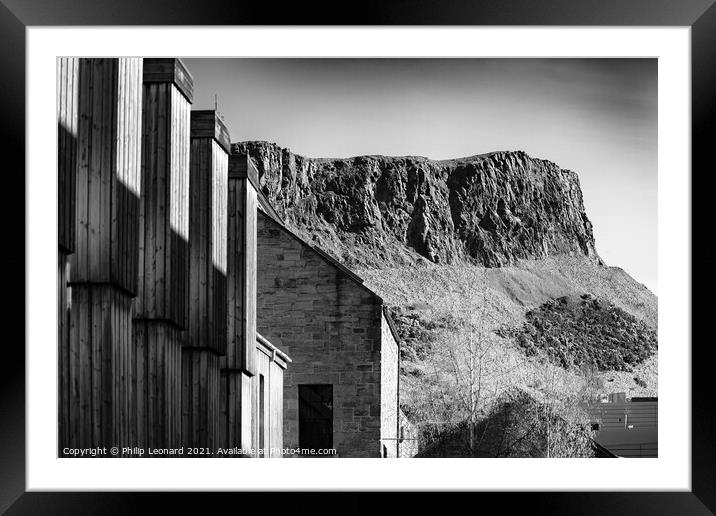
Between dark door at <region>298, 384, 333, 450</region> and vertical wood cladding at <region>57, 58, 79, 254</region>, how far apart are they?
1551 centimetres

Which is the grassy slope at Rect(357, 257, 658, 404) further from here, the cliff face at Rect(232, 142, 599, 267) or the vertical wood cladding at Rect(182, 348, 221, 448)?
the vertical wood cladding at Rect(182, 348, 221, 448)

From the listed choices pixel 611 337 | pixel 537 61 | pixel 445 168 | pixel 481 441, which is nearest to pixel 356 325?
pixel 481 441

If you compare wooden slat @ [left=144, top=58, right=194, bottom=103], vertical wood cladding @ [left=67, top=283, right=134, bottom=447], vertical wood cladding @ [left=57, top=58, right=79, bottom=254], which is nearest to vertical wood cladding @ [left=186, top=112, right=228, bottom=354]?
wooden slat @ [left=144, top=58, right=194, bottom=103]

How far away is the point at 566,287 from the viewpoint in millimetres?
101938

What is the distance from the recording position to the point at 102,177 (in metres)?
10.3

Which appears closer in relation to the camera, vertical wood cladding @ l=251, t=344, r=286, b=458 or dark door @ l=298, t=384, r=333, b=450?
vertical wood cladding @ l=251, t=344, r=286, b=458

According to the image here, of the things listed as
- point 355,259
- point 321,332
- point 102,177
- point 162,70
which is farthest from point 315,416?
point 355,259

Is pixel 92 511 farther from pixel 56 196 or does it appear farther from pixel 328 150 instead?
pixel 328 150

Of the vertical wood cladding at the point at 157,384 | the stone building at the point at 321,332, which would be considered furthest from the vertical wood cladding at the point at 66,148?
the stone building at the point at 321,332

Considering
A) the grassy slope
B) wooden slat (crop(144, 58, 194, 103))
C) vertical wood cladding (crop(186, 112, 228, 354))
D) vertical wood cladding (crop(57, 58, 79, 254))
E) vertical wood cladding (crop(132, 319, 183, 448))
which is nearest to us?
vertical wood cladding (crop(57, 58, 79, 254))

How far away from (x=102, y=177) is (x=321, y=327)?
51.1ft

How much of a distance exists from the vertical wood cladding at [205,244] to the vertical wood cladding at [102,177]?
119 inches

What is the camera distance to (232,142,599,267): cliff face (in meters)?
101
